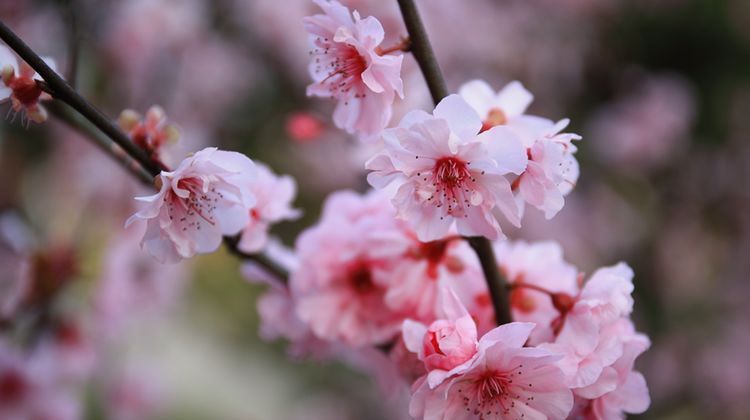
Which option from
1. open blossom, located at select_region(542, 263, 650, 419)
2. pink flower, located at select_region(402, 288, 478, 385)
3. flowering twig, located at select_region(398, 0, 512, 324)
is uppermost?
flowering twig, located at select_region(398, 0, 512, 324)

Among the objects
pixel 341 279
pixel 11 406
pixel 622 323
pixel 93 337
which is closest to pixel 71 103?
pixel 341 279

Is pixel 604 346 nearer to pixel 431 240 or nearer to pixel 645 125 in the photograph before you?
pixel 431 240

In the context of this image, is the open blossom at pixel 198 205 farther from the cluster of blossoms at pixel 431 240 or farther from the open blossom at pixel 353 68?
the open blossom at pixel 353 68

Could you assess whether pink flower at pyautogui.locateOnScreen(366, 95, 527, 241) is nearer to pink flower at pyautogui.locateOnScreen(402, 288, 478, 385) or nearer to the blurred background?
pink flower at pyautogui.locateOnScreen(402, 288, 478, 385)

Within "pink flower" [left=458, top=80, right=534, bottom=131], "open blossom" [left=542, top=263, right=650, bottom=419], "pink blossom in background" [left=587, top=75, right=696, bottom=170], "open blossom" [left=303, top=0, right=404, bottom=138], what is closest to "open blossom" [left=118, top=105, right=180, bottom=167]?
"open blossom" [left=303, top=0, right=404, bottom=138]

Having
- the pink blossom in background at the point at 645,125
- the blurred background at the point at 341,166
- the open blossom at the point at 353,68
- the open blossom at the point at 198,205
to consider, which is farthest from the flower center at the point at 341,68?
the pink blossom in background at the point at 645,125

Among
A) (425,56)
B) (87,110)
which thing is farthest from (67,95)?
(425,56)
